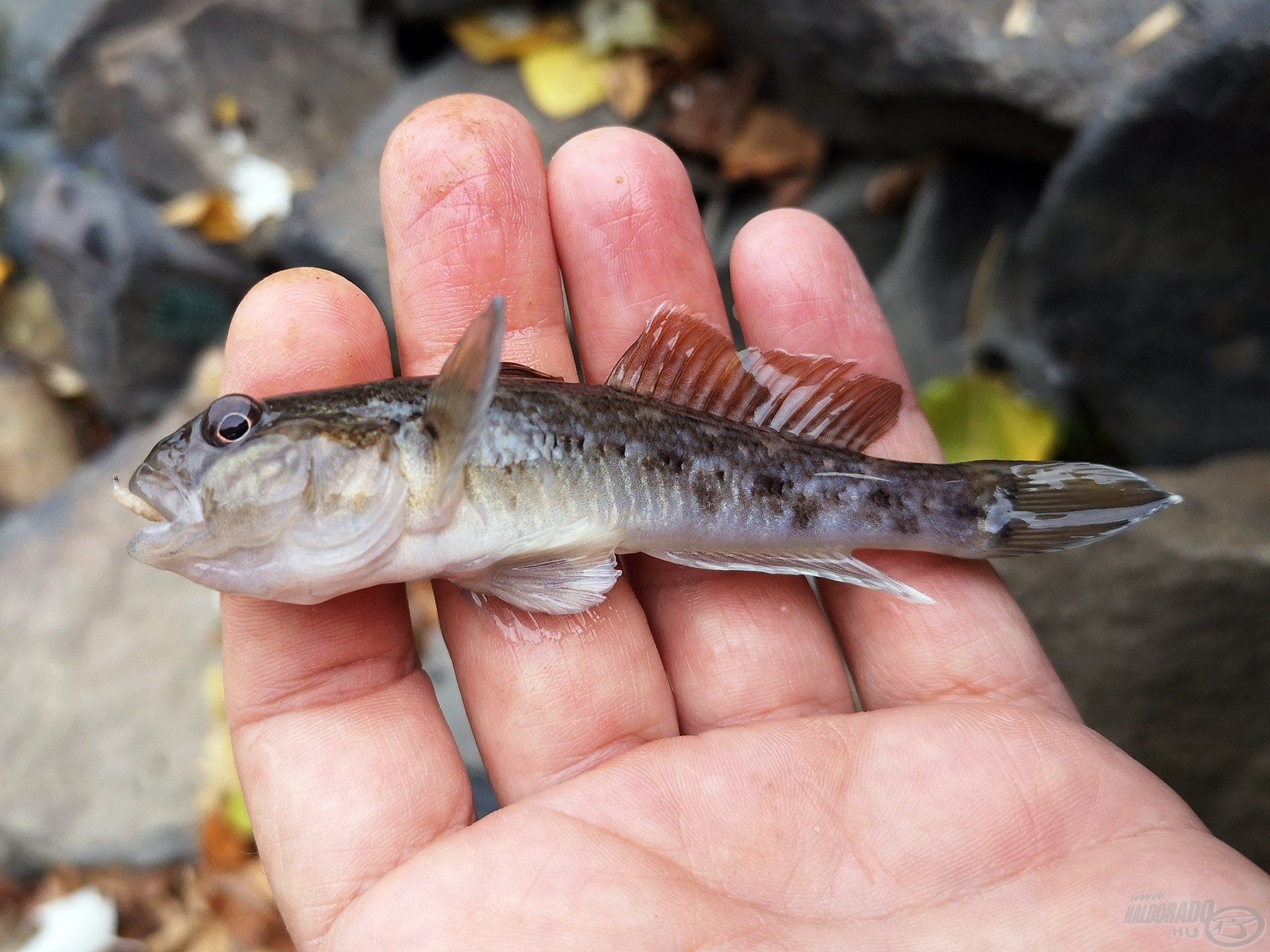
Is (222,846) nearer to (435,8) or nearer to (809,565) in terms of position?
(809,565)

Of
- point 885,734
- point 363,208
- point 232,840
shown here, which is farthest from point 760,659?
point 363,208

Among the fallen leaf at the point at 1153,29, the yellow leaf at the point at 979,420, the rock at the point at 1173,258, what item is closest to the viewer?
the rock at the point at 1173,258

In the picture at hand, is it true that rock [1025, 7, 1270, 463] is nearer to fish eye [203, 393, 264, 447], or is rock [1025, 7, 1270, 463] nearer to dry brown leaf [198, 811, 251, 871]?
fish eye [203, 393, 264, 447]

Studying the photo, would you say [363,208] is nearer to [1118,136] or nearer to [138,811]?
[138,811]

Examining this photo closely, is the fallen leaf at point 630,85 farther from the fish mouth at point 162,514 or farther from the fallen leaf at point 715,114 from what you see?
the fish mouth at point 162,514

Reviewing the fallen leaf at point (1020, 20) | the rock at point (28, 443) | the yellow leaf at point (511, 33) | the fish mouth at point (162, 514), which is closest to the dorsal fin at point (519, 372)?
the fish mouth at point (162, 514)

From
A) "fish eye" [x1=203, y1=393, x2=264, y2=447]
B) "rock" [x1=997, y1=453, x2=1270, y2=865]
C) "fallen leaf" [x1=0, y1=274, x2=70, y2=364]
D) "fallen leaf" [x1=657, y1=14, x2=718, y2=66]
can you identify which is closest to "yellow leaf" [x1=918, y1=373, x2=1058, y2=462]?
"rock" [x1=997, y1=453, x2=1270, y2=865]

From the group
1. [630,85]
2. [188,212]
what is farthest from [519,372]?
[188,212]
